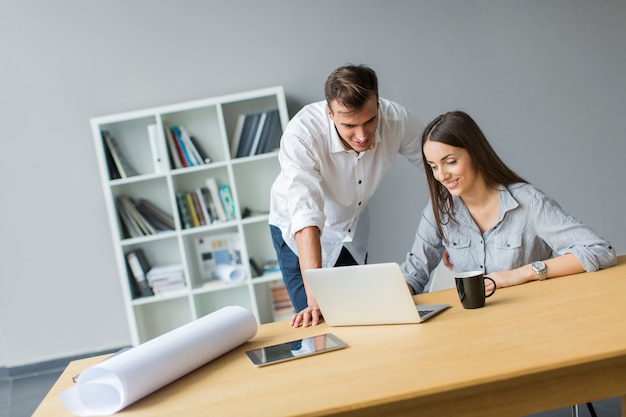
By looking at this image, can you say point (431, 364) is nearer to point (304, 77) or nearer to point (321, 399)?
point (321, 399)

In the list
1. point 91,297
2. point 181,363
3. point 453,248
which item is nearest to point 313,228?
point 453,248

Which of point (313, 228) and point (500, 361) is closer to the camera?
point (500, 361)

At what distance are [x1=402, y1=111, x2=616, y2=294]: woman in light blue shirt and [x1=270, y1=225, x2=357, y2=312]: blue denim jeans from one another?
664 mm

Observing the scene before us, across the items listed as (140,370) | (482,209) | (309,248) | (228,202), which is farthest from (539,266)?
(228,202)

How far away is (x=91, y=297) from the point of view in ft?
14.5

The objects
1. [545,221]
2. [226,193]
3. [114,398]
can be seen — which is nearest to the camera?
[114,398]

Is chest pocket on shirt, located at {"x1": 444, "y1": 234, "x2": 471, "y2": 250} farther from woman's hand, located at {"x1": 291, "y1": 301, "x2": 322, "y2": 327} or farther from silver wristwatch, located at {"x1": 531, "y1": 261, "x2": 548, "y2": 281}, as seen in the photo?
woman's hand, located at {"x1": 291, "y1": 301, "x2": 322, "y2": 327}

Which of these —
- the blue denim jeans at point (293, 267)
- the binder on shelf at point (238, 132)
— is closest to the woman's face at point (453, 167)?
the blue denim jeans at point (293, 267)

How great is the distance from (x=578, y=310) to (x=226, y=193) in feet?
9.40

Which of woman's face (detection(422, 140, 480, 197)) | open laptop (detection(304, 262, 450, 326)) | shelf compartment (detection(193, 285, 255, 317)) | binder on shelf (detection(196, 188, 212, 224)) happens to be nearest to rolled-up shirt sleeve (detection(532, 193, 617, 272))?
woman's face (detection(422, 140, 480, 197))

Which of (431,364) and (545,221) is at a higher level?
(545,221)

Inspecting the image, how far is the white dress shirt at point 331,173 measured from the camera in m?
2.46

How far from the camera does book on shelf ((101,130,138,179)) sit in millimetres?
4059

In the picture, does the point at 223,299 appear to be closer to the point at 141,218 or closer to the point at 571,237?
the point at 141,218
